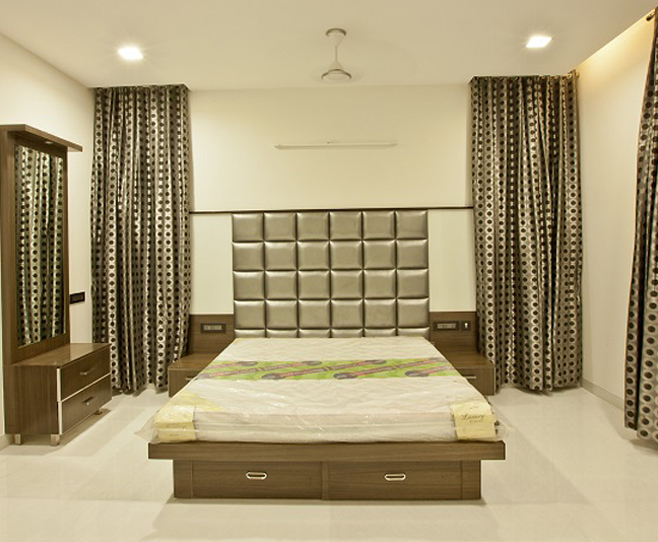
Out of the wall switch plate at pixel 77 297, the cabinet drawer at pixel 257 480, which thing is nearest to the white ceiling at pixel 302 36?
the wall switch plate at pixel 77 297

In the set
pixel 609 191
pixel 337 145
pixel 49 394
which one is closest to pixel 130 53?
pixel 337 145

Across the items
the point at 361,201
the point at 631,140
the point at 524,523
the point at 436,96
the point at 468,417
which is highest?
the point at 436,96

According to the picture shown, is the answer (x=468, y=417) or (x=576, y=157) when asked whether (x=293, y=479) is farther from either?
(x=576, y=157)

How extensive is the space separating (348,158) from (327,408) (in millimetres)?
2659

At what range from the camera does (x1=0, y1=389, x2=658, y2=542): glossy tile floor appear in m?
2.28

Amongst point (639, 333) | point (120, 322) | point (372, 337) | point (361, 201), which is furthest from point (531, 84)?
point (120, 322)

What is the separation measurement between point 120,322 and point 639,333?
4137 millimetres

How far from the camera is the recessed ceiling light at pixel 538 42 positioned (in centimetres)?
350

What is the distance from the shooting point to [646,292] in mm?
3178

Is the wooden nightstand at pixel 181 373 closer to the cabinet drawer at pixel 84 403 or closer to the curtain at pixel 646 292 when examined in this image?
the cabinet drawer at pixel 84 403

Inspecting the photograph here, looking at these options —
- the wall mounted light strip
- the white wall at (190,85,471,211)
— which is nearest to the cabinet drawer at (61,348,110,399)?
the white wall at (190,85,471,211)

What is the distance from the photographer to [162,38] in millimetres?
3404

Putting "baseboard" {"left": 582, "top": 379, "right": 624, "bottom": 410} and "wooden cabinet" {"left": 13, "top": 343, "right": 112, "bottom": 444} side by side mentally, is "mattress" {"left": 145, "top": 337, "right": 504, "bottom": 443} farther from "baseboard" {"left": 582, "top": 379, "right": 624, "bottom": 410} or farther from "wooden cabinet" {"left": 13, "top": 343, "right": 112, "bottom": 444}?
"baseboard" {"left": 582, "top": 379, "right": 624, "bottom": 410}

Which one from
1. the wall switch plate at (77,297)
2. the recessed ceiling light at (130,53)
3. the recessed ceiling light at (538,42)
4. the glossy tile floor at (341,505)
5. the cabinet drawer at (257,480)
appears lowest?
the glossy tile floor at (341,505)
